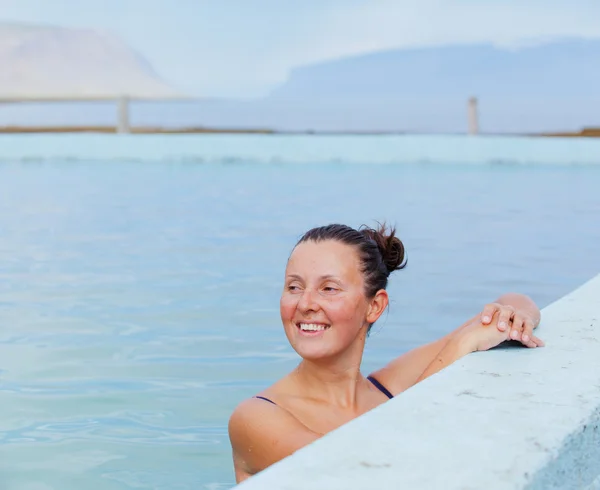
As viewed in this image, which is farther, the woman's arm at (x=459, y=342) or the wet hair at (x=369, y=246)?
the wet hair at (x=369, y=246)

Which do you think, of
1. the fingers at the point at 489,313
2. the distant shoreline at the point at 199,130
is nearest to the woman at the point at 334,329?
the fingers at the point at 489,313

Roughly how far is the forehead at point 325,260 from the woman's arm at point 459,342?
286 millimetres

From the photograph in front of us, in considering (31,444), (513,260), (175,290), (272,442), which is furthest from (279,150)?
A: (272,442)

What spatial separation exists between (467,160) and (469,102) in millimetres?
1317

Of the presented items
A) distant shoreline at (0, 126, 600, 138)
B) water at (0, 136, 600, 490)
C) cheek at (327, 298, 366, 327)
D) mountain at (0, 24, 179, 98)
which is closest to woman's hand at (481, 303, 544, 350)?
cheek at (327, 298, 366, 327)

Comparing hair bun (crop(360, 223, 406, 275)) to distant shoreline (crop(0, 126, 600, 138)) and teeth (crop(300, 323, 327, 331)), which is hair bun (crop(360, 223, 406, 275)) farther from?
distant shoreline (crop(0, 126, 600, 138))

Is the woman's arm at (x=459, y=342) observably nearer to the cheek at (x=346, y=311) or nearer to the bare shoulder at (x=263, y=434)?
the cheek at (x=346, y=311)

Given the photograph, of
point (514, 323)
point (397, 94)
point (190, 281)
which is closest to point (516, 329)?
point (514, 323)

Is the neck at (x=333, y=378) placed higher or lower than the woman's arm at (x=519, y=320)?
lower

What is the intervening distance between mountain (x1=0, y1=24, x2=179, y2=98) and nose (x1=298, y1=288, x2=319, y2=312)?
3281 centimetres

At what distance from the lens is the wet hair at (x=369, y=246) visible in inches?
94.8

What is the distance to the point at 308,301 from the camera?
2.29 meters

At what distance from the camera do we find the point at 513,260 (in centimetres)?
630

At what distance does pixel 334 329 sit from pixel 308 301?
10 centimetres
